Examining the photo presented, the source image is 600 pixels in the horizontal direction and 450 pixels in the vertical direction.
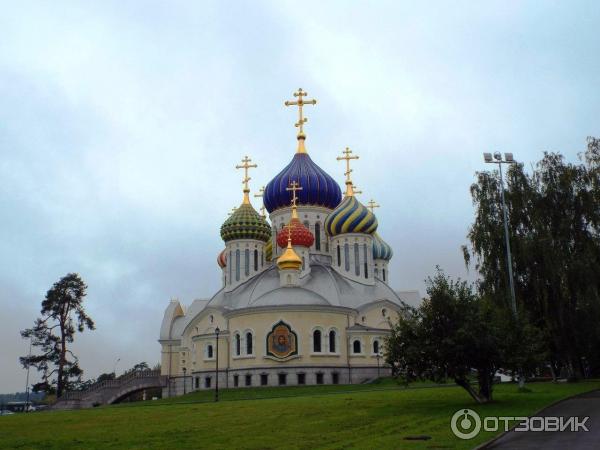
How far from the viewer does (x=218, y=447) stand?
52.6 ft

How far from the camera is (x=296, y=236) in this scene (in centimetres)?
5447

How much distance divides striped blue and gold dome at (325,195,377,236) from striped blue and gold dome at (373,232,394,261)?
1025 cm

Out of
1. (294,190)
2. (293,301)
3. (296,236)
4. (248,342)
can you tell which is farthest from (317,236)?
(248,342)

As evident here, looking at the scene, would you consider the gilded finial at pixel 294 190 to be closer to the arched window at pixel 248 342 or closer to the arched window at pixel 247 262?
the arched window at pixel 247 262

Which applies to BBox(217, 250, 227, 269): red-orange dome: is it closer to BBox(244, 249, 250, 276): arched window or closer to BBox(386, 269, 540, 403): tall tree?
BBox(244, 249, 250, 276): arched window

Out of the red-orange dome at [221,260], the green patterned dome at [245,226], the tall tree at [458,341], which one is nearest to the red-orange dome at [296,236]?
the green patterned dome at [245,226]

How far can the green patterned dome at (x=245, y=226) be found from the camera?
57594 mm

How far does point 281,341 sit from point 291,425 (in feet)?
90.8

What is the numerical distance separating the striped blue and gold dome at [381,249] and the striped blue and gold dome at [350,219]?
10255mm

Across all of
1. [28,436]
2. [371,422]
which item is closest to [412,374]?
[371,422]

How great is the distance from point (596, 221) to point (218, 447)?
84.9 feet

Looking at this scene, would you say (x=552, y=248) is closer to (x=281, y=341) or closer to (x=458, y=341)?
(x=458, y=341)

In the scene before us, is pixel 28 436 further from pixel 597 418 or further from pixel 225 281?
pixel 225 281

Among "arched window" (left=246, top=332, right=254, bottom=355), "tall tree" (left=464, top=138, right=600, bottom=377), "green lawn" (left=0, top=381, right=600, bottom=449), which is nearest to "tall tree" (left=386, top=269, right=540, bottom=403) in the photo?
"green lawn" (left=0, top=381, right=600, bottom=449)
